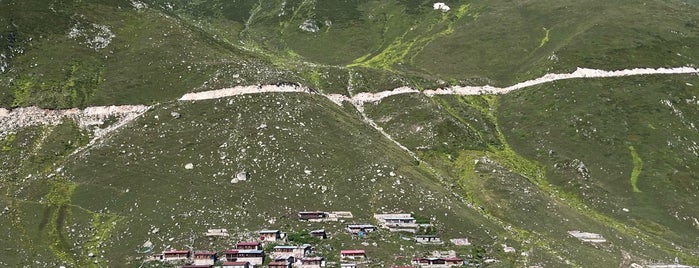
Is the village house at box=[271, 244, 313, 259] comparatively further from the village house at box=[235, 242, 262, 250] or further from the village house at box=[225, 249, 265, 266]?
the village house at box=[235, 242, 262, 250]

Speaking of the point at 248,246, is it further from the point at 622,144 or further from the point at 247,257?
the point at 622,144

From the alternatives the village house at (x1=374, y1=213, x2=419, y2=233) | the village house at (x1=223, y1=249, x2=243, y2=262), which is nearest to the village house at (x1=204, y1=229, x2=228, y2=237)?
the village house at (x1=223, y1=249, x2=243, y2=262)

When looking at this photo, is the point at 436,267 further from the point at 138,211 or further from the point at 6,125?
the point at 6,125

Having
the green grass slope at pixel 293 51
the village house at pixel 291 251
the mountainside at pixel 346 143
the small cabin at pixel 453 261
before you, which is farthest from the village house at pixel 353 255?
the green grass slope at pixel 293 51

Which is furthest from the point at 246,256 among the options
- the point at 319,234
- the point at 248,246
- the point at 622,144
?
the point at 622,144

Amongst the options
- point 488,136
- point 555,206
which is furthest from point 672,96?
point 555,206

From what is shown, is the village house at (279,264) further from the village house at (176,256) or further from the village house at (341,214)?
the village house at (341,214)
